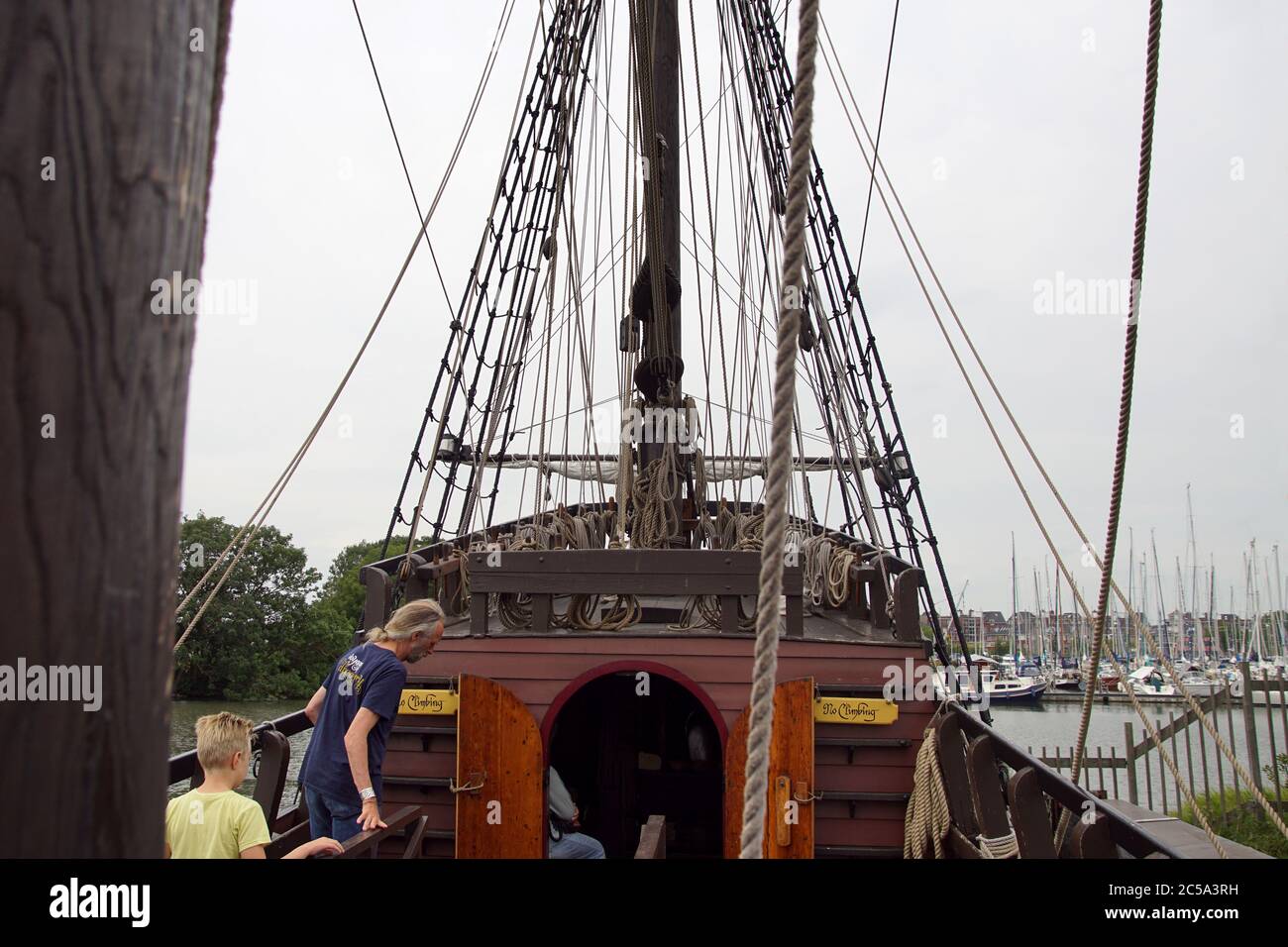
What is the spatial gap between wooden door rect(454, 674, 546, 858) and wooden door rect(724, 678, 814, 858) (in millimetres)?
949

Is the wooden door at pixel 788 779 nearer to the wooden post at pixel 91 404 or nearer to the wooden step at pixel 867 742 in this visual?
the wooden step at pixel 867 742

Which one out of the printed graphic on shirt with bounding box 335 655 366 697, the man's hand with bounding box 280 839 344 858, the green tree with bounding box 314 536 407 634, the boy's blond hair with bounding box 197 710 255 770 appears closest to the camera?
the boy's blond hair with bounding box 197 710 255 770

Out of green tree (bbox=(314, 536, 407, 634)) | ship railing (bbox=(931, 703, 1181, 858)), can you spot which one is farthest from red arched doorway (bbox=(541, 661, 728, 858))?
green tree (bbox=(314, 536, 407, 634))

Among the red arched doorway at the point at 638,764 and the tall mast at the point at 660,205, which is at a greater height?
the tall mast at the point at 660,205

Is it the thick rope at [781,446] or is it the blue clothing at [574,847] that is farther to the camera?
the blue clothing at [574,847]

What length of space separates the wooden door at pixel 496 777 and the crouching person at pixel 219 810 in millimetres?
1737

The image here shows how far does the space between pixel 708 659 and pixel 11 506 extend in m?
4.06

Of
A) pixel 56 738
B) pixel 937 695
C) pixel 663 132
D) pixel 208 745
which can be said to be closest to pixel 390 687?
pixel 208 745

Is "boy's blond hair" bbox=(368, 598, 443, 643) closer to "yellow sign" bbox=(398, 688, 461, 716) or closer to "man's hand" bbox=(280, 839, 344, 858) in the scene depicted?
"man's hand" bbox=(280, 839, 344, 858)

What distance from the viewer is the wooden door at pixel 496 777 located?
4477 millimetres

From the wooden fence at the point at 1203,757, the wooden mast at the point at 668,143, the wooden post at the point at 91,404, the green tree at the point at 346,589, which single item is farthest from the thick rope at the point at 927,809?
the green tree at the point at 346,589

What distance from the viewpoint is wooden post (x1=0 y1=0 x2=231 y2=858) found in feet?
2.93

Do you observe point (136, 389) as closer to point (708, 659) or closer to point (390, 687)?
point (390, 687)

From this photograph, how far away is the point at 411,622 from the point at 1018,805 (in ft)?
7.89
